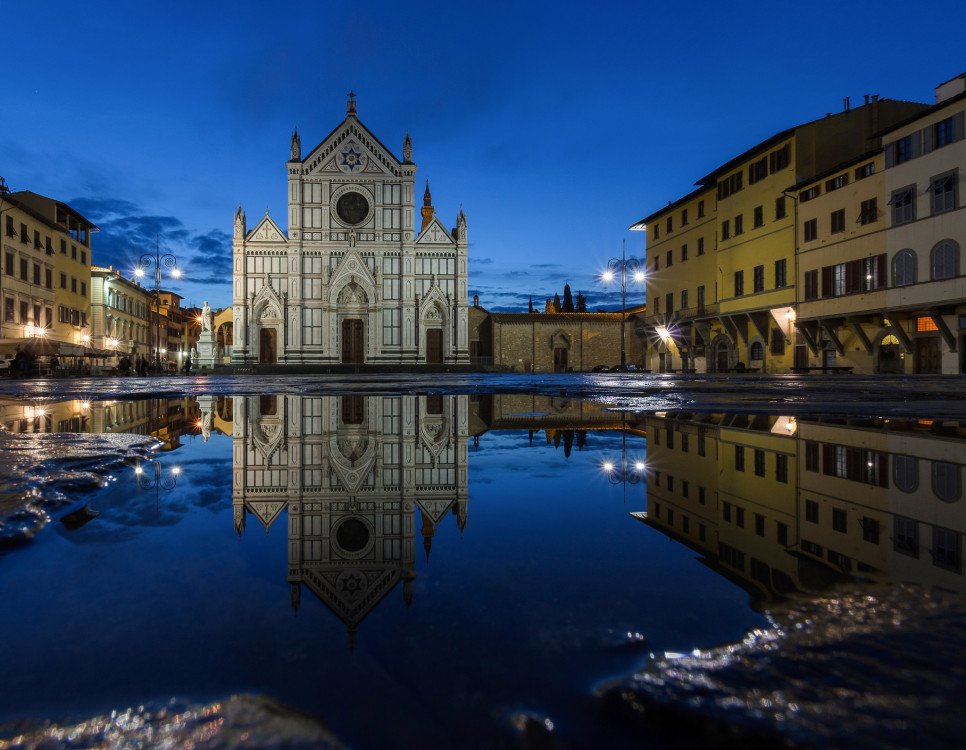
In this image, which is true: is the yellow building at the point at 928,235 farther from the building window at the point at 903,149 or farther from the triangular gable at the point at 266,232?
the triangular gable at the point at 266,232

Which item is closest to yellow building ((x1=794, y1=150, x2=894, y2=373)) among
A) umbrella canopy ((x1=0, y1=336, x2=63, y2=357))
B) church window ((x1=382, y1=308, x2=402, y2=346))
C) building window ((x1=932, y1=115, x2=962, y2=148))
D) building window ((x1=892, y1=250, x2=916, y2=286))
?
building window ((x1=892, y1=250, x2=916, y2=286))

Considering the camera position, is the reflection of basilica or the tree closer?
the reflection of basilica

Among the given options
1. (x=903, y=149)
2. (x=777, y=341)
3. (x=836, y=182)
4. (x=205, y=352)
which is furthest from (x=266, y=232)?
(x=903, y=149)

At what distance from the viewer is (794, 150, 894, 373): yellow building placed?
25.0 m

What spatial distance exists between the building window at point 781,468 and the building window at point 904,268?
25.8m

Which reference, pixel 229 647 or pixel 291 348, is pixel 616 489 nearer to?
pixel 229 647

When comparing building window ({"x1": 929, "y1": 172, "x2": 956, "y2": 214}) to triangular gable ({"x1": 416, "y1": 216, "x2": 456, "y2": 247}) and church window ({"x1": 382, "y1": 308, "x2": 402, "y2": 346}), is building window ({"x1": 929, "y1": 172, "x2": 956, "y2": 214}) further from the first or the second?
church window ({"x1": 382, "y1": 308, "x2": 402, "y2": 346})

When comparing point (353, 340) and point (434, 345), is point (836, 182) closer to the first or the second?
point (434, 345)

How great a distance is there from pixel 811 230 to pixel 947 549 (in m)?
31.5

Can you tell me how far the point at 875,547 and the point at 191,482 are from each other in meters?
2.15

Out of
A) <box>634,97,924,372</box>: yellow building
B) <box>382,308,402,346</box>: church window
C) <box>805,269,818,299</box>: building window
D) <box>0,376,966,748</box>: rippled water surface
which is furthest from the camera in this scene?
<box>382,308,402,346</box>: church window

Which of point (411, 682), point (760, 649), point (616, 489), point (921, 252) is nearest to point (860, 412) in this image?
point (616, 489)

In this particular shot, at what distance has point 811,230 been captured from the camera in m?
28.3

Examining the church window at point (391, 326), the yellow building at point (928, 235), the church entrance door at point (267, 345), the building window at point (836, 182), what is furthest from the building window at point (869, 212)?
the church entrance door at point (267, 345)
